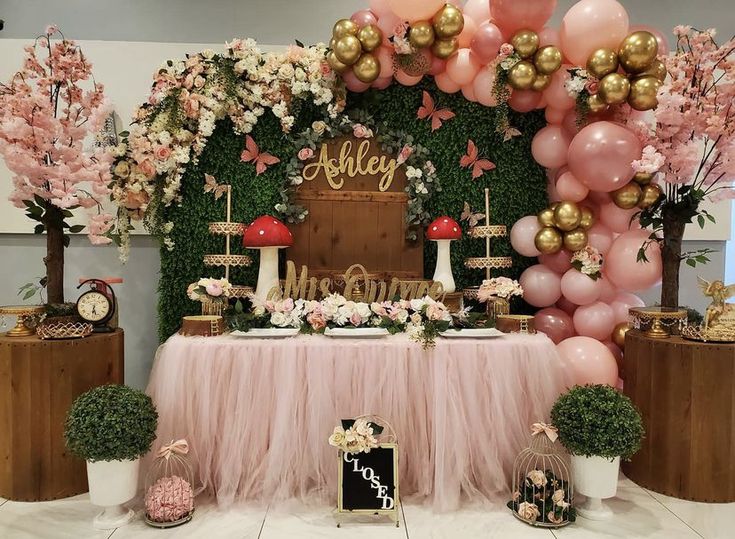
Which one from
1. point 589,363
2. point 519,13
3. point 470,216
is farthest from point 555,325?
point 519,13

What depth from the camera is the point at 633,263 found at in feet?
11.7

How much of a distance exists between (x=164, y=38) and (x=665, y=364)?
4300 mm

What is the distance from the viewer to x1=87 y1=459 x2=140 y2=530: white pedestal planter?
9.05ft

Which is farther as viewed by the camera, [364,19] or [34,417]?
[364,19]

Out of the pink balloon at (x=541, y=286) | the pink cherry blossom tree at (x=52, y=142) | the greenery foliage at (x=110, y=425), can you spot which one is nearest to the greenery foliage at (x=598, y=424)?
the pink balloon at (x=541, y=286)

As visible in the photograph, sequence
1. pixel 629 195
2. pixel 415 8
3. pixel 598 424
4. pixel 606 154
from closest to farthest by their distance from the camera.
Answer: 1. pixel 598 424
2. pixel 606 154
3. pixel 415 8
4. pixel 629 195

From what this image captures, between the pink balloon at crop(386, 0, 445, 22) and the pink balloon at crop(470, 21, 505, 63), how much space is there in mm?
318

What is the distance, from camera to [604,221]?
12.6 feet

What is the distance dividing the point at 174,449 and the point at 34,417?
85 cm

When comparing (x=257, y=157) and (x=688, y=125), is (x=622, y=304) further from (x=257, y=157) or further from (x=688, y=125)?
(x=257, y=157)

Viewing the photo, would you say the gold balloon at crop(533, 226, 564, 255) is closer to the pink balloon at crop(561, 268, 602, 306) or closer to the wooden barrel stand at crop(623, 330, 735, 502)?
the pink balloon at crop(561, 268, 602, 306)

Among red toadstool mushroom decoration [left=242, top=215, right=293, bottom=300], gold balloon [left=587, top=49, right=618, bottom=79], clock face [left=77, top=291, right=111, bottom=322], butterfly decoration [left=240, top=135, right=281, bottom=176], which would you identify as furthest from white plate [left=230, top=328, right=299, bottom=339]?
gold balloon [left=587, top=49, right=618, bottom=79]

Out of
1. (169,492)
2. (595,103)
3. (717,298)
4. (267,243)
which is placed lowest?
(169,492)

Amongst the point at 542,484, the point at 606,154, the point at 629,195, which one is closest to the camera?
the point at 542,484
